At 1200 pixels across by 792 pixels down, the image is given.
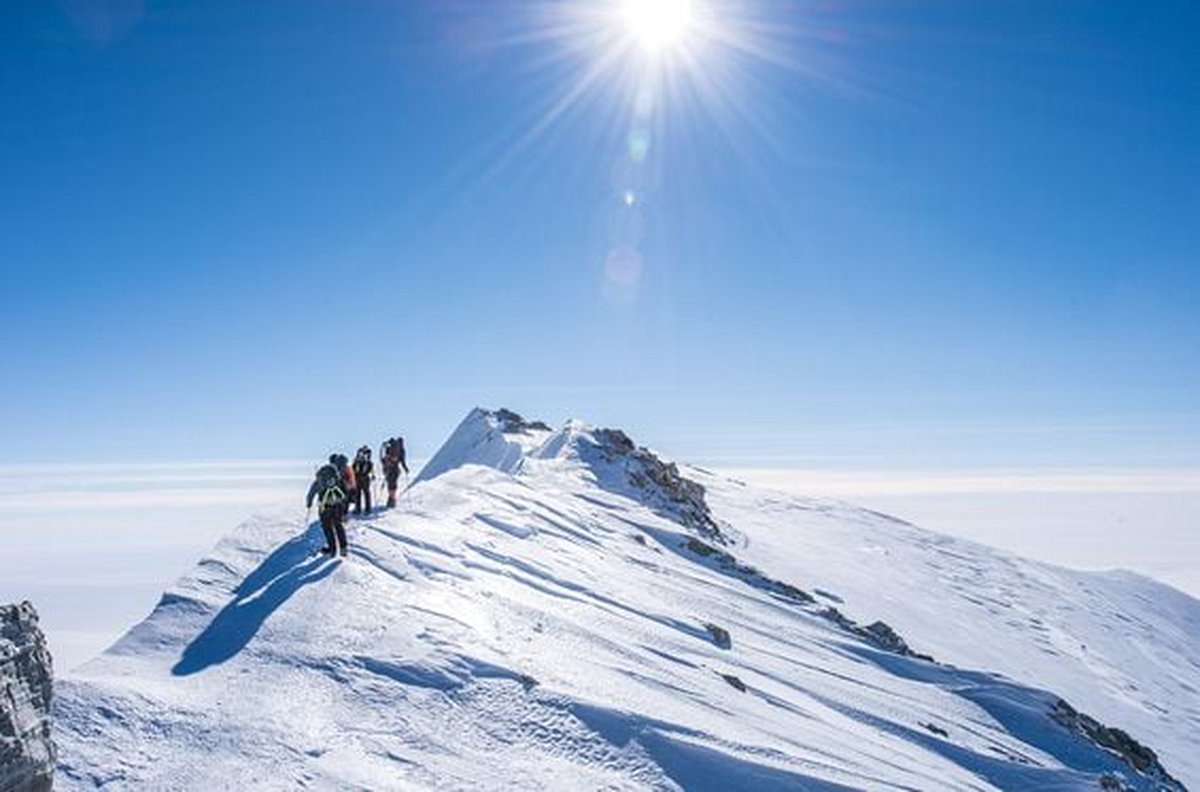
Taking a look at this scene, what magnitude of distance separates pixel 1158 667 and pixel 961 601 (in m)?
15.6

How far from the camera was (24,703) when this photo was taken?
25.3 feet

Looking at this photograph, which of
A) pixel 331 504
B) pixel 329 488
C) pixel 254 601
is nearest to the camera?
pixel 254 601

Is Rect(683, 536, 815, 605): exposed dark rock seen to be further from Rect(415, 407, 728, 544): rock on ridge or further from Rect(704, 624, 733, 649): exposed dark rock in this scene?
Rect(704, 624, 733, 649): exposed dark rock

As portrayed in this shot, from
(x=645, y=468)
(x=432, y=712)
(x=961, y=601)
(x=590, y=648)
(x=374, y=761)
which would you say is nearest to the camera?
(x=374, y=761)

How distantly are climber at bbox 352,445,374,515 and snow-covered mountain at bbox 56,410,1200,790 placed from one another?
55.6 inches

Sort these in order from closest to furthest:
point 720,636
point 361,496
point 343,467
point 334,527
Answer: point 334,527 < point 343,467 < point 720,636 < point 361,496

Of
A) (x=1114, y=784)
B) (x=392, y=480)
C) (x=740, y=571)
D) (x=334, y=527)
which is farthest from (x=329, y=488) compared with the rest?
(x=1114, y=784)

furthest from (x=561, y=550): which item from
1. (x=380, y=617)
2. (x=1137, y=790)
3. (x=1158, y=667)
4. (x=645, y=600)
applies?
(x=1158, y=667)

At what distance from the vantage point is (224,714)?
423 inches

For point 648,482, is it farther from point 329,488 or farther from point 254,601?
point 254,601

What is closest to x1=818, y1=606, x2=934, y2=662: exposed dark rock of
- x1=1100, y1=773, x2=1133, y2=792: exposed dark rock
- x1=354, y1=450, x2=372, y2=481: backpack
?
x1=1100, y1=773, x2=1133, y2=792: exposed dark rock

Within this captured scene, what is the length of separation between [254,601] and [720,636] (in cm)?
1072

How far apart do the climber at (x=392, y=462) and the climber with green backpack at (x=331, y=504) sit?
279 inches

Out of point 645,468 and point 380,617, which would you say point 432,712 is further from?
point 645,468
